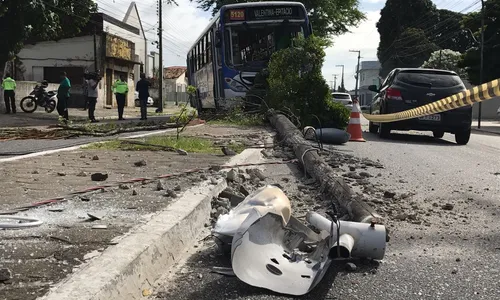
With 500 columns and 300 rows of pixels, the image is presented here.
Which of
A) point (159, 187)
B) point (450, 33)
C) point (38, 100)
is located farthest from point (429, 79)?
point (450, 33)

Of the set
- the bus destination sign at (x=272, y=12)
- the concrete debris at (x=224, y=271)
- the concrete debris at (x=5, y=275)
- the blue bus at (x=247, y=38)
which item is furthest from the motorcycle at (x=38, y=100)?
the concrete debris at (x=5, y=275)

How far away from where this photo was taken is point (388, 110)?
12375 mm

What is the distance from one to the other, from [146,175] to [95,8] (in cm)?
1953

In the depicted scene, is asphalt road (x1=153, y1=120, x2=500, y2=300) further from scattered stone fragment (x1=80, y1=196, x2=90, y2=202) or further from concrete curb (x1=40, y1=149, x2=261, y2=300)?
scattered stone fragment (x1=80, y1=196, x2=90, y2=202)

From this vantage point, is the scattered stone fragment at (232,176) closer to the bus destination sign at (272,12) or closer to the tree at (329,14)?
the bus destination sign at (272,12)

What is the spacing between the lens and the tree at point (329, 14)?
36.4 m

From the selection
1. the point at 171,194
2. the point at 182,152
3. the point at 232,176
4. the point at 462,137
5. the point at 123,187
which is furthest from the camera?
the point at 462,137

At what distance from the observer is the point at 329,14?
37000 mm

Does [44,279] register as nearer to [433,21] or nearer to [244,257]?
[244,257]

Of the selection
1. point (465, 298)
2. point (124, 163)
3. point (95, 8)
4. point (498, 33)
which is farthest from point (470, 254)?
point (498, 33)

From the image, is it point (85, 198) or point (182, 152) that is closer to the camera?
point (85, 198)

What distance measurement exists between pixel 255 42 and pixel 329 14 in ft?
77.8

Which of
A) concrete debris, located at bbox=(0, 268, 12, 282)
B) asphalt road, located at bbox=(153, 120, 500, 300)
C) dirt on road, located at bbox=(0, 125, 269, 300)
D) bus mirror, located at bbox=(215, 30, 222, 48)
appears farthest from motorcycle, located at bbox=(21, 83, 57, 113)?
concrete debris, located at bbox=(0, 268, 12, 282)

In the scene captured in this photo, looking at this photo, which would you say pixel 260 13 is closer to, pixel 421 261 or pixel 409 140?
pixel 409 140
